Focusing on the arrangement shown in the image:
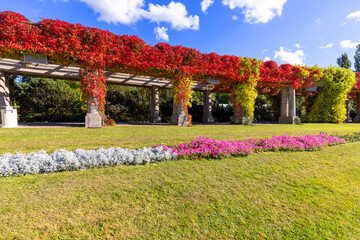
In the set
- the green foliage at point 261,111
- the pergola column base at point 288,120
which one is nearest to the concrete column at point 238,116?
the pergola column base at point 288,120

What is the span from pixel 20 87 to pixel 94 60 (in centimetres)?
1172

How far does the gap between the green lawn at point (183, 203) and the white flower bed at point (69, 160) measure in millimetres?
193

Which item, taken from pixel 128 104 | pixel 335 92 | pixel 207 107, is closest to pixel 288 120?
pixel 335 92

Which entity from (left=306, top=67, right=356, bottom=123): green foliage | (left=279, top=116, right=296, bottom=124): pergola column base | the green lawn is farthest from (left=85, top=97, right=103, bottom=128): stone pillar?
(left=306, top=67, right=356, bottom=123): green foliage

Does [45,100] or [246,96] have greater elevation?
[45,100]

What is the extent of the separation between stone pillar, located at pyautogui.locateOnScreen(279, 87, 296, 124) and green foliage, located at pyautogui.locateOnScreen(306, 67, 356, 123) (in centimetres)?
397

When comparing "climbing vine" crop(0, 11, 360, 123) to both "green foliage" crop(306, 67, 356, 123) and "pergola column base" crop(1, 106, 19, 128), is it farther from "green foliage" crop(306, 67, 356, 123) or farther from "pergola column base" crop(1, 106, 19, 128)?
"pergola column base" crop(1, 106, 19, 128)

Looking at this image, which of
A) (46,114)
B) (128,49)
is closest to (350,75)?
(128,49)

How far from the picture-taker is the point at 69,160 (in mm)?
3402

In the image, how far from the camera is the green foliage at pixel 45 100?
589 inches

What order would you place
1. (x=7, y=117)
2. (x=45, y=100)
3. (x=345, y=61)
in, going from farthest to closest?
(x=345, y=61), (x=45, y=100), (x=7, y=117)

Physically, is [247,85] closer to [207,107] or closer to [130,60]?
[207,107]

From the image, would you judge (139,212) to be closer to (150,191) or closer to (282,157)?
(150,191)

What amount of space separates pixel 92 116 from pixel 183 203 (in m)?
8.34
